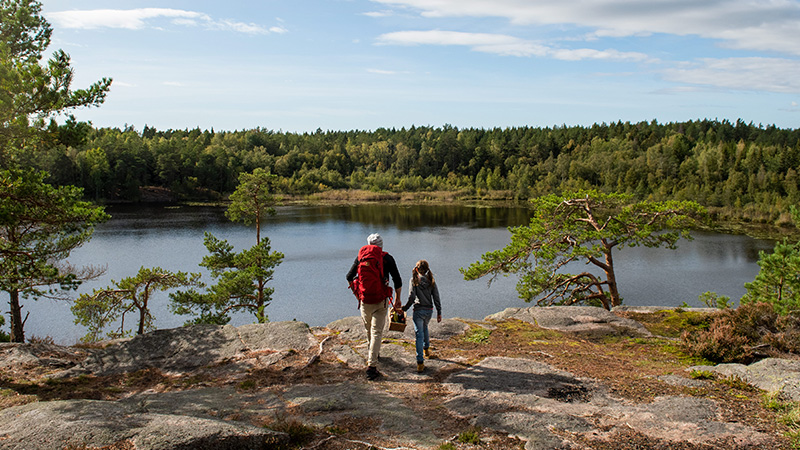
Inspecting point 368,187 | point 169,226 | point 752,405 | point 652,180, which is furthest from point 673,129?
point 752,405

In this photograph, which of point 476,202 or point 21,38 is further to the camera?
point 476,202

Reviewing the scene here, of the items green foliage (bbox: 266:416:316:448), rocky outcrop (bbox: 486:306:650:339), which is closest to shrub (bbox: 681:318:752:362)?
rocky outcrop (bbox: 486:306:650:339)

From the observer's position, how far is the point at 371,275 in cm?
691

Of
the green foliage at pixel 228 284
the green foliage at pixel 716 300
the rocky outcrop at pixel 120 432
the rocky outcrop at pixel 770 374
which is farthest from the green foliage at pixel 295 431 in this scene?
the green foliage at pixel 228 284

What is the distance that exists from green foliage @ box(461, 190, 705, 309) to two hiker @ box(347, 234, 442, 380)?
733cm

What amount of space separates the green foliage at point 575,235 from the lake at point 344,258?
24.5ft

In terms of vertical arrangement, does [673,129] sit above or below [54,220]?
above

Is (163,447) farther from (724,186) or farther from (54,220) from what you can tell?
(724,186)

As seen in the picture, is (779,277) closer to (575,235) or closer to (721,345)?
(575,235)

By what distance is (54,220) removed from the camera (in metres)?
9.55

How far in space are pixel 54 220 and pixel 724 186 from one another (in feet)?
271

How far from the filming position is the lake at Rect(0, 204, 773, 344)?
23766 mm

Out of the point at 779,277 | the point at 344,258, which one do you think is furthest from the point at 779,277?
the point at 344,258

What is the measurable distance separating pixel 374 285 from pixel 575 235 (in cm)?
992
